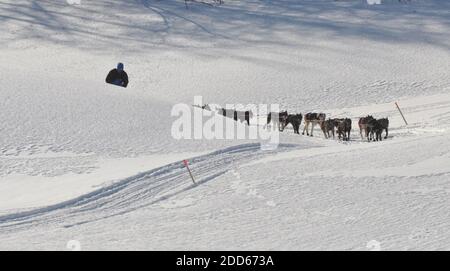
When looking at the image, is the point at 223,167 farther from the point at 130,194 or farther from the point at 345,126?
the point at 345,126

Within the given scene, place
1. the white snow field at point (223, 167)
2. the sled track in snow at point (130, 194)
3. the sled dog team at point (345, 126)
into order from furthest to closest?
the sled dog team at point (345, 126) < the sled track in snow at point (130, 194) < the white snow field at point (223, 167)

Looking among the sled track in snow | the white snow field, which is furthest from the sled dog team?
the sled track in snow

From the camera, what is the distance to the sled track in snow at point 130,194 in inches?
310

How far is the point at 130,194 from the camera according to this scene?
8.55m

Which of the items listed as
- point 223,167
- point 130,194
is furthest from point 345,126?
point 130,194

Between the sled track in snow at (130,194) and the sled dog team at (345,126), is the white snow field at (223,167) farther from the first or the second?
the sled dog team at (345,126)

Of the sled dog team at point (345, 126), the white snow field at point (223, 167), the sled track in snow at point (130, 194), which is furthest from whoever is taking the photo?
the sled dog team at point (345, 126)

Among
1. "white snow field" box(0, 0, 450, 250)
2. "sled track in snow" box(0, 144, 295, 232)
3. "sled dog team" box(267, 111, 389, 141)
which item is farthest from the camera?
"sled dog team" box(267, 111, 389, 141)

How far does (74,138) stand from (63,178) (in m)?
1.39

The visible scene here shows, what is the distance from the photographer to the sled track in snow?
7867 millimetres

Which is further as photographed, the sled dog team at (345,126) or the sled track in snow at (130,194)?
the sled dog team at (345,126)

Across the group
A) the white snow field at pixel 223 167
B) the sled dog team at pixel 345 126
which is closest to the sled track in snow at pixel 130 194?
the white snow field at pixel 223 167

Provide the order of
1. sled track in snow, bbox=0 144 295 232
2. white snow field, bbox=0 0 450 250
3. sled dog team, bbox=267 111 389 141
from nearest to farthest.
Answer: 1. white snow field, bbox=0 0 450 250
2. sled track in snow, bbox=0 144 295 232
3. sled dog team, bbox=267 111 389 141

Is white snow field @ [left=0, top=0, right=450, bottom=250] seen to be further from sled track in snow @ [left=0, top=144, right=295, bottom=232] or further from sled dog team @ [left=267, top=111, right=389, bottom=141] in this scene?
sled dog team @ [left=267, top=111, right=389, bottom=141]
